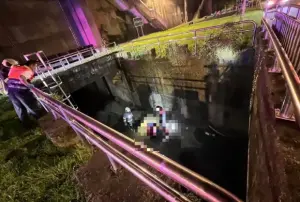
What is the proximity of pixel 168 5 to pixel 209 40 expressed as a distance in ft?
52.6

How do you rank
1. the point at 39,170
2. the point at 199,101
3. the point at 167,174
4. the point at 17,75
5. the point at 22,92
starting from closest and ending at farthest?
the point at 167,174
the point at 39,170
the point at 17,75
the point at 22,92
the point at 199,101

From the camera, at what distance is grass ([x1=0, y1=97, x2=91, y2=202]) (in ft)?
8.05

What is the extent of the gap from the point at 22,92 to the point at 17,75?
57cm

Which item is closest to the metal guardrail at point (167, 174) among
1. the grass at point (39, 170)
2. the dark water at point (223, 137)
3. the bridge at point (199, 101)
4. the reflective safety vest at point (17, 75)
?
the bridge at point (199, 101)

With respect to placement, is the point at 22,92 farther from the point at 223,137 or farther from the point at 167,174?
the point at 223,137

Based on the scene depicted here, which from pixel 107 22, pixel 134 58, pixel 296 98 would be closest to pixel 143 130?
pixel 134 58

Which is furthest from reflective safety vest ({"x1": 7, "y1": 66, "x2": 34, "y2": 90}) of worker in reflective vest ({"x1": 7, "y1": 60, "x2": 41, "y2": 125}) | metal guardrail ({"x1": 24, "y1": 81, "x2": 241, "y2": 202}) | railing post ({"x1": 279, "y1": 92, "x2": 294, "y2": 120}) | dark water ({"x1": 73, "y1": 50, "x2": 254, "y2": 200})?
railing post ({"x1": 279, "y1": 92, "x2": 294, "y2": 120})

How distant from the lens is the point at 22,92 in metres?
4.77

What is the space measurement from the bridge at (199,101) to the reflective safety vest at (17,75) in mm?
1136

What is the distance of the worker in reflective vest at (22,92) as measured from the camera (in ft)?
14.8

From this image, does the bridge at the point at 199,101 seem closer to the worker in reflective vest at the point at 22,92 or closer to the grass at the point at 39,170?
the grass at the point at 39,170

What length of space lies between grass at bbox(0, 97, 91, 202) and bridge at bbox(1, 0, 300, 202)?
1.89 feet

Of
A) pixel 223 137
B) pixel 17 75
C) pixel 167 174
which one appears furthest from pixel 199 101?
pixel 167 174

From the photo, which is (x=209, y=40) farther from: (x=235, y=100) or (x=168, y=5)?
(x=168, y=5)
